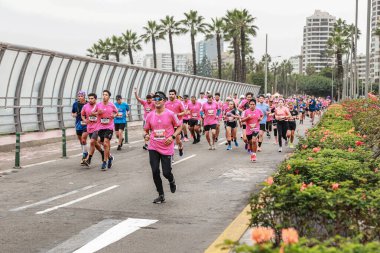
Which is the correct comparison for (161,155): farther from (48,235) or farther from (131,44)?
(131,44)

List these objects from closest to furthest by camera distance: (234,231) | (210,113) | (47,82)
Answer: (234,231), (210,113), (47,82)

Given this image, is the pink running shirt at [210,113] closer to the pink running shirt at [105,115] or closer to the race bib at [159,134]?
the pink running shirt at [105,115]

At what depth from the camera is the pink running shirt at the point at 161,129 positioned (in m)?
8.81

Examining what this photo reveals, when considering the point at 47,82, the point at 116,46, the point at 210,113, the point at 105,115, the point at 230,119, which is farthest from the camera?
the point at 116,46

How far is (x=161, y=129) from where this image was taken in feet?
29.0

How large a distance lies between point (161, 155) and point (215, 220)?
180 centimetres

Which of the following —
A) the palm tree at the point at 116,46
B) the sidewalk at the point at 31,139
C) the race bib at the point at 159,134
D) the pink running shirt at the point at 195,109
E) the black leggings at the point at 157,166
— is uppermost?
the palm tree at the point at 116,46

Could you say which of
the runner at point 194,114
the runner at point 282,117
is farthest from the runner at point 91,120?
the runner at point 194,114

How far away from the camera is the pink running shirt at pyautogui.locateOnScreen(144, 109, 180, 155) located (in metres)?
8.81

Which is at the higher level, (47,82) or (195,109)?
(47,82)

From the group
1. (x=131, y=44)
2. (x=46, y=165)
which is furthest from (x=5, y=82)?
(x=131, y=44)

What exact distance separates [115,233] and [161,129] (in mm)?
2572

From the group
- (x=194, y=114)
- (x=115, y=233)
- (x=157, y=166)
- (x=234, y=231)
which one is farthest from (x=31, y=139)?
(x=234, y=231)

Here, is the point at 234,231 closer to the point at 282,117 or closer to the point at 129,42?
the point at 282,117
